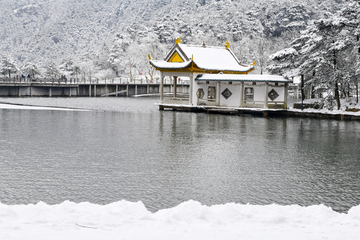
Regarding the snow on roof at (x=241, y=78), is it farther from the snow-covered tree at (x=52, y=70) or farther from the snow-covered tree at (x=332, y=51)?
the snow-covered tree at (x=52, y=70)

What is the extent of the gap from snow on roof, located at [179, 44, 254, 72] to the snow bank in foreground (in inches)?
1218

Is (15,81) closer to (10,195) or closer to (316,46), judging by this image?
(316,46)

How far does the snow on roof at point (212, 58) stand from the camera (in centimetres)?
3922

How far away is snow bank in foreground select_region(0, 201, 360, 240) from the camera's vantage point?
6781 millimetres

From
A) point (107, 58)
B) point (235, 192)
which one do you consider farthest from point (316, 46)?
point (107, 58)

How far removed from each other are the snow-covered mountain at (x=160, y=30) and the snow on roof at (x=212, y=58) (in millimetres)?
65575

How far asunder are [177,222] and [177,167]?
5469 millimetres

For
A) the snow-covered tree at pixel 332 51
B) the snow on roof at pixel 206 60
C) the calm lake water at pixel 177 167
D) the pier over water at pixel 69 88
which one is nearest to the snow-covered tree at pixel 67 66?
the pier over water at pixel 69 88

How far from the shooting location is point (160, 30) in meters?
122

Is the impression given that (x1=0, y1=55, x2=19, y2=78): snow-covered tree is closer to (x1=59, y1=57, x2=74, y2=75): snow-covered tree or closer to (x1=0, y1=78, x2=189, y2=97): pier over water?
(x1=0, y1=78, x2=189, y2=97): pier over water

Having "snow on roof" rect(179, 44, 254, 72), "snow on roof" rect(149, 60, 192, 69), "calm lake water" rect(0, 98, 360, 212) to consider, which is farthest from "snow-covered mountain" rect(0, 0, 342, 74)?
"calm lake water" rect(0, 98, 360, 212)

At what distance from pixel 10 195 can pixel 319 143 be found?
13.5 meters

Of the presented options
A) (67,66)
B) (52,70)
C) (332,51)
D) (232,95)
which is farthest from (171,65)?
(67,66)

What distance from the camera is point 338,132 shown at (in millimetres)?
23234
